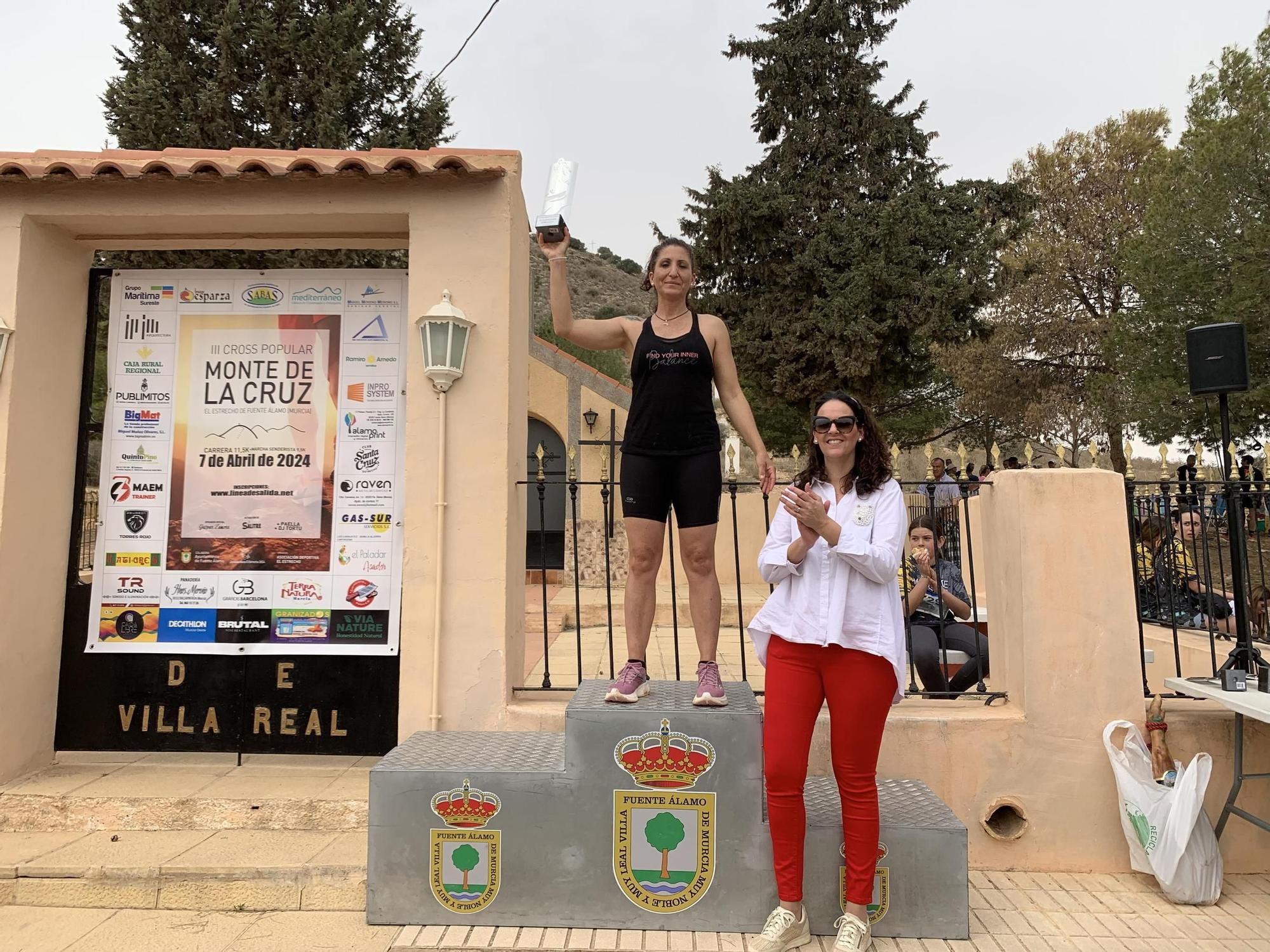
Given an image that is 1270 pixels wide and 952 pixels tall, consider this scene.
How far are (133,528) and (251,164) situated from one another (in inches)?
84.1

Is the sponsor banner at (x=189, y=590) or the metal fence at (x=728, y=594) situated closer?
the metal fence at (x=728, y=594)

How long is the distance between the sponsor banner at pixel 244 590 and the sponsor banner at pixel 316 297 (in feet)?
5.08

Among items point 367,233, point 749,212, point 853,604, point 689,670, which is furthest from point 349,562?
point 749,212

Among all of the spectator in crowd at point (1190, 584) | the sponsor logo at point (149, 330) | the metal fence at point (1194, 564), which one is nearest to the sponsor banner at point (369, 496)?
the sponsor logo at point (149, 330)

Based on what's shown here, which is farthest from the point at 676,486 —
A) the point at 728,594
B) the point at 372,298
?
the point at 728,594

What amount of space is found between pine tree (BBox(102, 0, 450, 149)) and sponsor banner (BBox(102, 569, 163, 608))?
34.9 ft

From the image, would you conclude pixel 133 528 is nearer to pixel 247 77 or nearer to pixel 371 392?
pixel 371 392

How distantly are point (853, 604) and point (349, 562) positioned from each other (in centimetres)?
289

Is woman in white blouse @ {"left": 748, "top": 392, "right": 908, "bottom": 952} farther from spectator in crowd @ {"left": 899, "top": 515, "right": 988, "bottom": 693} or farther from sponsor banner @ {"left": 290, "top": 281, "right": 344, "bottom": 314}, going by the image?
sponsor banner @ {"left": 290, "top": 281, "right": 344, "bottom": 314}

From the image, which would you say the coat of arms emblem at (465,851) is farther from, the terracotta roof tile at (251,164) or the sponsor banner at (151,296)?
the sponsor banner at (151,296)

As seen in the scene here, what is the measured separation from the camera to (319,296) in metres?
4.39

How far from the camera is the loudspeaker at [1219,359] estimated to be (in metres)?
3.66

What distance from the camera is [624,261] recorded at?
8194 cm

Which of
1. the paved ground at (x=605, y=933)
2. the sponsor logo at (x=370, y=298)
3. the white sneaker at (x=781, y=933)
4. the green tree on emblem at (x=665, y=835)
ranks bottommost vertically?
the paved ground at (x=605, y=933)
